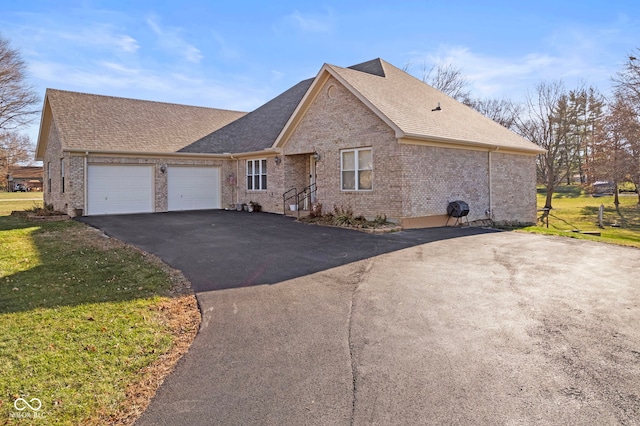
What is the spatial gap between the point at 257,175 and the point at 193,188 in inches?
140

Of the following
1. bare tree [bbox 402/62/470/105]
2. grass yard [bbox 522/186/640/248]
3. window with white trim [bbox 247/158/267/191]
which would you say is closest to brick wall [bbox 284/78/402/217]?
window with white trim [bbox 247/158/267/191]

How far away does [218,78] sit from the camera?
1844 cm

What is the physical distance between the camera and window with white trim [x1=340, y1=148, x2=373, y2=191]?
1395 centimetres

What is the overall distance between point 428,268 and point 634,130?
84.0 feet

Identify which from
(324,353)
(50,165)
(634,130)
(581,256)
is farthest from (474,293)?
(634,130)

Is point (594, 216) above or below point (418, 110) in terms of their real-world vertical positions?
below

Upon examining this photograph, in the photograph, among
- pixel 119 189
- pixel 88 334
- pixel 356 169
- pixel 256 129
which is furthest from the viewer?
pixel 256 129

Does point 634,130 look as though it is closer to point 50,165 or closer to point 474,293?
point 474,293

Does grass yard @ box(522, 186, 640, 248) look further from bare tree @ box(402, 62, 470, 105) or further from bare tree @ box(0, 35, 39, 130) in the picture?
bare tree @ box(0, 35, 39, 130)

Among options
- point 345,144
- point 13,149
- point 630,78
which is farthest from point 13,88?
point 630,78

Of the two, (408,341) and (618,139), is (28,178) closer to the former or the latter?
(618,139)

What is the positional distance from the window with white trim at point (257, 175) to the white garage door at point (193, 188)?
2.00 m

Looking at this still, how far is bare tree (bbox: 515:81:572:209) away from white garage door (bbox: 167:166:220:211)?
1099 inches

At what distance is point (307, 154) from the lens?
17859 mm
